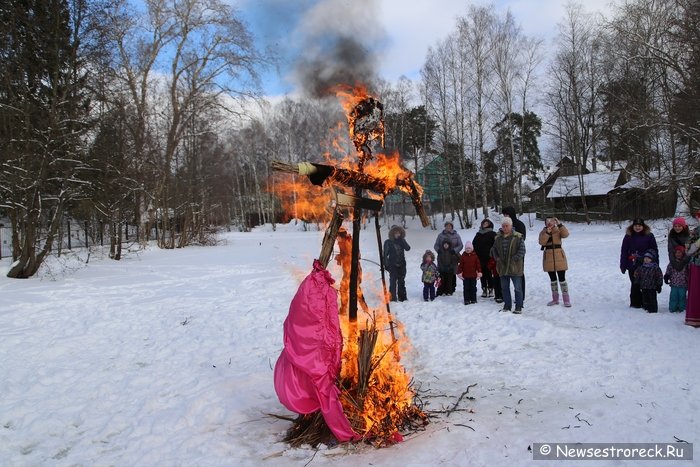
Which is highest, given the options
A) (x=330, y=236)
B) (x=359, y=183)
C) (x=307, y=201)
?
(x=359, y=183)

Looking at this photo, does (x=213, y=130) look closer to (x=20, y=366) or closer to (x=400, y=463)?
(x=20, y=366)

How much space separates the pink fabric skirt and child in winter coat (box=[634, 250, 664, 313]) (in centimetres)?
90

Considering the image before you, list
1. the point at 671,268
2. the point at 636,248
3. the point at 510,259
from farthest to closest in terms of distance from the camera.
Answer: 1. the point at 510,259
2. the point at 636,248
3. the point at 671,268

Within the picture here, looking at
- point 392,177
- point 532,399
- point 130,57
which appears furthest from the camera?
point 130,57

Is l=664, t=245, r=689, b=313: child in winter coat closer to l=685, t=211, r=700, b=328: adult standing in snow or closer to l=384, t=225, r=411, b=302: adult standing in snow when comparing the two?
l=685, t=211, r=700, b=328: adult standing in snow

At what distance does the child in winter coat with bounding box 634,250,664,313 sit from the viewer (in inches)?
317

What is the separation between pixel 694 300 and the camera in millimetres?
7031

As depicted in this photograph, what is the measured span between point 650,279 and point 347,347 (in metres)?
6.53

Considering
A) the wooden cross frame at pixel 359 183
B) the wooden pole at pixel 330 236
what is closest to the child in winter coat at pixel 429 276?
the wooden cross frame at pixel 359 183

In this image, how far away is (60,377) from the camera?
594 cm

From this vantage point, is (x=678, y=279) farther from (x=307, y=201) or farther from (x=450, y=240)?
(x=307, y=201)

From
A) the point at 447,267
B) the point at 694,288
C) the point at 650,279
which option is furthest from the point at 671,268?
the point at 447,267

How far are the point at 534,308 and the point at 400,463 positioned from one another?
6.42m

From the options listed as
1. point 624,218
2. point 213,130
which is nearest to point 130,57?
point 213,130
